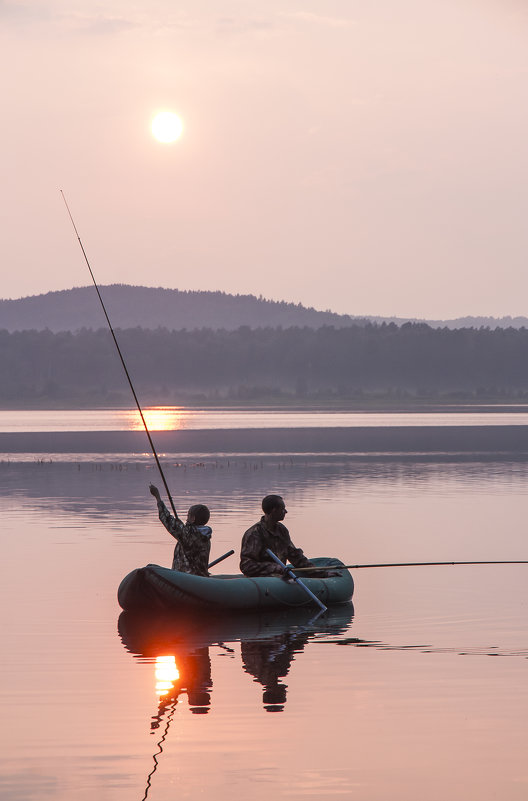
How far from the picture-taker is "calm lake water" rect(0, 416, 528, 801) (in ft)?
30.7

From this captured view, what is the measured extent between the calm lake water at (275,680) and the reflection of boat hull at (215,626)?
0.14 feet

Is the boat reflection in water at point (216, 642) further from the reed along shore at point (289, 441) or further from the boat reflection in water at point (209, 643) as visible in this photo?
the reed along shore at point (289, 441)

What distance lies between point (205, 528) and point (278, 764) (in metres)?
6.87

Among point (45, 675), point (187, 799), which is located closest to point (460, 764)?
point (187, 799)

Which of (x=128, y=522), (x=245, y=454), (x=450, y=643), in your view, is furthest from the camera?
(x=245, y=454)

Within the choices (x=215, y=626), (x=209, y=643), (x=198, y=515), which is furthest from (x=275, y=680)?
(x=198, y=515)

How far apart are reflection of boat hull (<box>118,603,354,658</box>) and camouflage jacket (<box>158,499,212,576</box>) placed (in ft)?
1.92

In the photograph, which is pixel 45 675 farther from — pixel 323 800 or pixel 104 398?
pixel 104 398

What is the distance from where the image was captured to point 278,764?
9578mm

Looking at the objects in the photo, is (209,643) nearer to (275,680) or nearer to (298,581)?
(298,581)

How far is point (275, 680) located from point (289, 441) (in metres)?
50.1

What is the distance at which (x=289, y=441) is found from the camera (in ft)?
205

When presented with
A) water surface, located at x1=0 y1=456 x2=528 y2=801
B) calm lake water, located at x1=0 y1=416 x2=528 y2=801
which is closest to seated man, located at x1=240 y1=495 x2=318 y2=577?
water surface, located at x1=0 y1=456 x2=528 y2=801

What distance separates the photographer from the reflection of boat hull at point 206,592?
1591 cm
